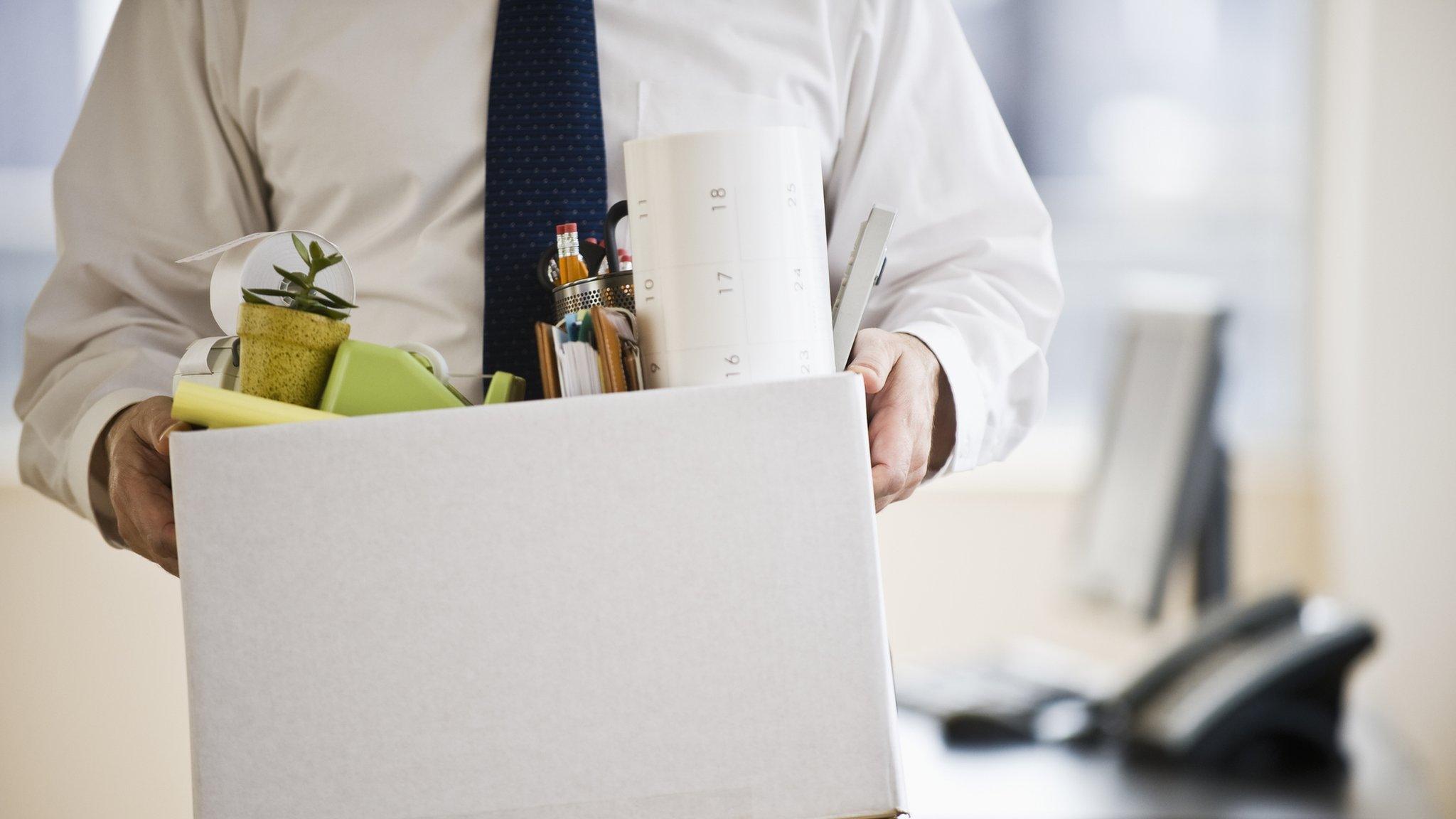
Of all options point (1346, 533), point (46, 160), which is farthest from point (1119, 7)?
point (46, 160)

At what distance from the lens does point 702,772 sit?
1.90 ft

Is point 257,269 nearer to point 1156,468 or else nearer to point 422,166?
point 422,166

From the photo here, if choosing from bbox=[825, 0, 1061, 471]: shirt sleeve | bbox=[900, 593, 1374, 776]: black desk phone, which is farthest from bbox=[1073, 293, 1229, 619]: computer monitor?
bbox=[825, 0, 1061, 471]: shirt sleeve

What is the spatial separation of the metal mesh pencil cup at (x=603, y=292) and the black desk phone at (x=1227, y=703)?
3.49 ft

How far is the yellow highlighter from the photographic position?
57cm

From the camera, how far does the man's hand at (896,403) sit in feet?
2.26

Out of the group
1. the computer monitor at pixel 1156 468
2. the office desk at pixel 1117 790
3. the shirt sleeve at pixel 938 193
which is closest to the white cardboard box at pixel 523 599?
the shirt sleeve at pixel 938 193

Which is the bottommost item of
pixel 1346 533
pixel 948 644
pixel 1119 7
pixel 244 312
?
pixel 948 644

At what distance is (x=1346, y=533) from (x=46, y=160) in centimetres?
342

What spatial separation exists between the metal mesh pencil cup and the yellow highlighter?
0.56ft

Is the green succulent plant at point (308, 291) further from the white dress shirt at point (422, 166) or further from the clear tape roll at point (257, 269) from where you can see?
the white dress shirt at point (422, 166)

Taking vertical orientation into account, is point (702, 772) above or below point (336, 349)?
below

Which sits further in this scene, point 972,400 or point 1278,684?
point 1278,684

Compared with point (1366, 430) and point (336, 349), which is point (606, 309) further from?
point (1366, 430)
